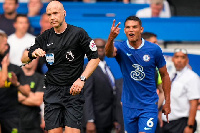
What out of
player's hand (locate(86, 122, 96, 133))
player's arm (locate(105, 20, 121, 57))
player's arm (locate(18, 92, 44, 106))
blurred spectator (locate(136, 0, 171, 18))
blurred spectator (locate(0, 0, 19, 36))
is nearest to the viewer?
player's arm (locate(105, 20, 121, 57))

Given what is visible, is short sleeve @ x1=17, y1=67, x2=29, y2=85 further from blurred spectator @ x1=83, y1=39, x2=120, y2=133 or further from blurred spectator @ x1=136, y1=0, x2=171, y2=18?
blurred spectator @ x1=136, y1=0, x2=171, y2=18

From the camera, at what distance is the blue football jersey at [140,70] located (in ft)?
28.7

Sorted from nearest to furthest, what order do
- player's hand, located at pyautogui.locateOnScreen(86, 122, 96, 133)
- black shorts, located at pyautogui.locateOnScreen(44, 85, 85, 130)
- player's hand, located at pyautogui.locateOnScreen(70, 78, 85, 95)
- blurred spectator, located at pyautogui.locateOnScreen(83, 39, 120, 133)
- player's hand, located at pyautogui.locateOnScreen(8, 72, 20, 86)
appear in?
player's hand, located at pyautogui.locateOnScreen(70, 78, 85, 95), black shorts, located at pyautogui.locateOnScreen(44, 85, 85, 130), player's hand, located at pyautogui.locateOnScreen(8, 72, 20, 86), player's hand, located at pyautogui.locateOnScreen(86, 122, 96, 133), blurred spectator, located at pyautogui.locateOnScreen(83, 39, 120, 133)

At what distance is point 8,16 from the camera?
12922 millimetres

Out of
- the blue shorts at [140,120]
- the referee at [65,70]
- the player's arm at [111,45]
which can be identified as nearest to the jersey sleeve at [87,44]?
the referee at [65,70]

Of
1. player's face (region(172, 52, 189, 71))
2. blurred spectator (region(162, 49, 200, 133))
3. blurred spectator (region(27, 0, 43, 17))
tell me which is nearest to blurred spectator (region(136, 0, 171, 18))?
blurred spectator (region(27, 0, 43, 17))

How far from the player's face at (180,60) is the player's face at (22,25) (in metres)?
3.38

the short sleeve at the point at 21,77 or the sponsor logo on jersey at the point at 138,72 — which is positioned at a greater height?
the sponsor logo on jersey at the point at 138,72

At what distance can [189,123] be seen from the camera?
10805 mm

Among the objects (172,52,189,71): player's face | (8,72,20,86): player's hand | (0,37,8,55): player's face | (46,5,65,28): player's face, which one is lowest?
(8,72,20,86): player's hand

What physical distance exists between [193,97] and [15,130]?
11.3 feet

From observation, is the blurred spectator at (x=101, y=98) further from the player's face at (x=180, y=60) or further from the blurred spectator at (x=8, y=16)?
the blurred spectator at (x=8, y=16)

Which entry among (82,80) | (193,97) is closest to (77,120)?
(82,80)

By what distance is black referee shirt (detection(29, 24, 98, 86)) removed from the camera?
25.8ft
